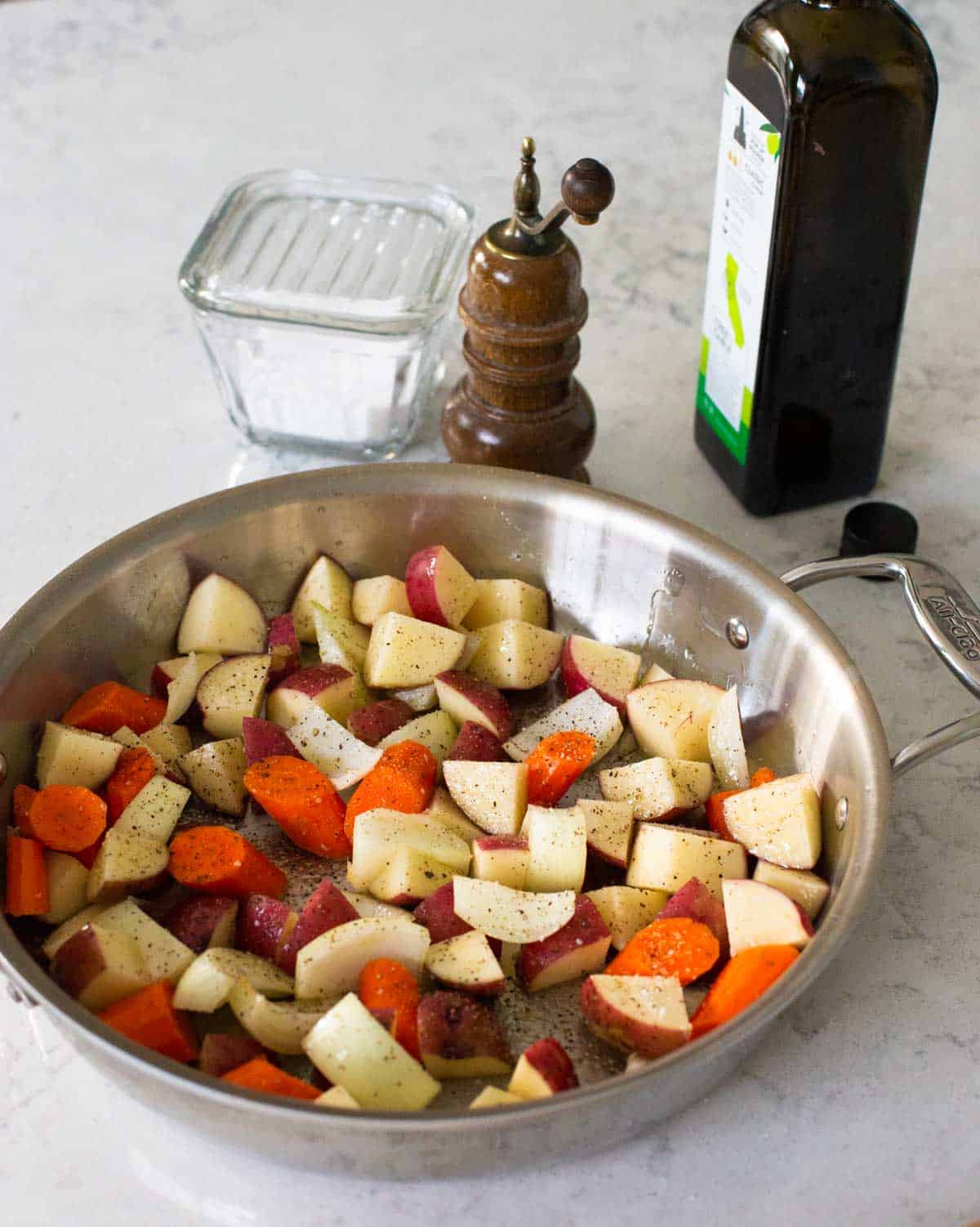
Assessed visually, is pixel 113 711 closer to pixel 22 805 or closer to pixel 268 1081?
pixel 22 805

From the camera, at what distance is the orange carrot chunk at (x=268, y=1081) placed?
0.82m

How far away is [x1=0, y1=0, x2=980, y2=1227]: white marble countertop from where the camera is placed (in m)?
0.85

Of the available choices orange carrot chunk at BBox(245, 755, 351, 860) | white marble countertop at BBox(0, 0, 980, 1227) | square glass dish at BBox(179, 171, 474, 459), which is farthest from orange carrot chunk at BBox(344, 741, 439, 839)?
square glass dish at BBox(179, 171, 474, 459)

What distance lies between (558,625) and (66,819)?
44 centimetres

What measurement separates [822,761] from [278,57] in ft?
4.51

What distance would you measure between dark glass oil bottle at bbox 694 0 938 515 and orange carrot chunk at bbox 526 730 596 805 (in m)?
0.37

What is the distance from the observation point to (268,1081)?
0.82 m

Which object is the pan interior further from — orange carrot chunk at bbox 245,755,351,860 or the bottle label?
the bottle label

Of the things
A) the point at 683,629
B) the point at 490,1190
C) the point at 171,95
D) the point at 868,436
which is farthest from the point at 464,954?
the point at 171,95

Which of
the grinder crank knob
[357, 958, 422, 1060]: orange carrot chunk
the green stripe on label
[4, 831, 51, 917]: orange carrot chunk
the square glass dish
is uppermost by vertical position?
the grinder crank knob

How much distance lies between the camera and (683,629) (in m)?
1.17

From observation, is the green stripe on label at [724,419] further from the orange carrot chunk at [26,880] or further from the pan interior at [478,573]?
the orange carrot chunk at [26,880]

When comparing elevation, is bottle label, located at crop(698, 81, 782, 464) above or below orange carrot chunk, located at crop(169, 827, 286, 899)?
above

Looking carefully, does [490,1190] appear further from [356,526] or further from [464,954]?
[356,526]
